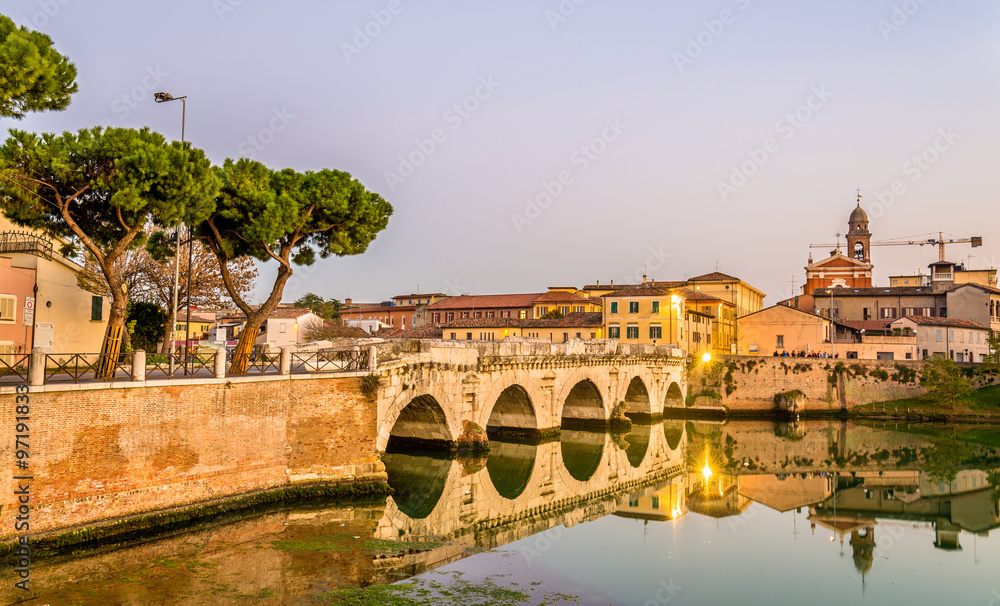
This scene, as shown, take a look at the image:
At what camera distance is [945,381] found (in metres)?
52.5

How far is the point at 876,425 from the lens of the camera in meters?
52.2

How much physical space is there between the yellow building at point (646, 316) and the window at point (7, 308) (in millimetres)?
43490

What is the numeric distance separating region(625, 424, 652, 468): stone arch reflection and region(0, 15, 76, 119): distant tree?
93.7ft

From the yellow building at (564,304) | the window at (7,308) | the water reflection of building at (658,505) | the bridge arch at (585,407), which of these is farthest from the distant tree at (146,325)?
the yellow building at (564,304)

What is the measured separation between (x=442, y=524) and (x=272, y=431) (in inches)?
244

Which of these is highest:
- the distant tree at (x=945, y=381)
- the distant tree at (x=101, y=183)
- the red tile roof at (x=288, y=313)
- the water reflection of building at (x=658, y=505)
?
the distant tree at (x=101, y=183)

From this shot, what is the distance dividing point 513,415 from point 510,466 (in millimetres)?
7266

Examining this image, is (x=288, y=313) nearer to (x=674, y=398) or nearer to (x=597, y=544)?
(x=674, y=398)

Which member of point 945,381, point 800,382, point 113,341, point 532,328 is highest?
point 532,328

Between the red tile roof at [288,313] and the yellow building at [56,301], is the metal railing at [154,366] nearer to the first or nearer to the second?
the yellow building at [56,301]

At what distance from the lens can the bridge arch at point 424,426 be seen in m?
31.7

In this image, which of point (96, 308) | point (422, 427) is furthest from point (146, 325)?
point (422, 427)

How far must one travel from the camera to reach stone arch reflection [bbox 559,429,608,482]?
3372 cm

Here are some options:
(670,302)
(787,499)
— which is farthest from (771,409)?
(787,499)
